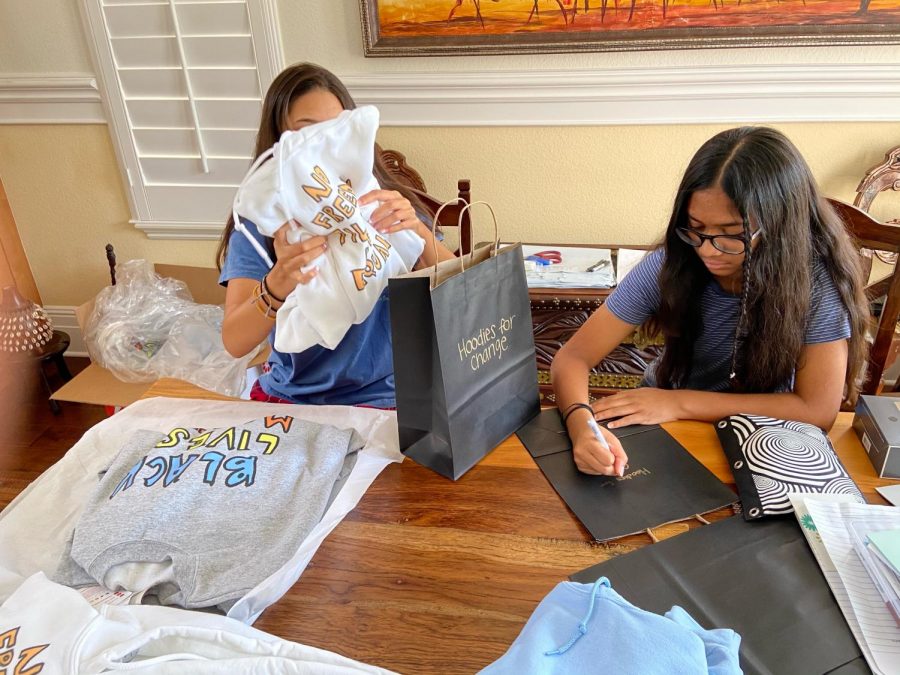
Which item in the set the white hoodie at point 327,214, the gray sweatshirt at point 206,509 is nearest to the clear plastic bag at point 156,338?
the white hoodie at point 327,214

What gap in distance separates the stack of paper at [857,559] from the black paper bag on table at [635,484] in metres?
0.11

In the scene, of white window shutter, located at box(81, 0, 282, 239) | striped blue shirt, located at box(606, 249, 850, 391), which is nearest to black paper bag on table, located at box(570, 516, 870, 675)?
striped blue shirt, located at box(606, 249, 850, 391)

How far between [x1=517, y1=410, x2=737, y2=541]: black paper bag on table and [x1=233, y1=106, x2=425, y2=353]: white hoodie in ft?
1.19

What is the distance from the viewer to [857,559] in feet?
2.49

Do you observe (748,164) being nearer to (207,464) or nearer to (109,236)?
(207,464)

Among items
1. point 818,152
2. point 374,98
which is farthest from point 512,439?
point 818,152

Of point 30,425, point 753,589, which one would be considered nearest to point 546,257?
point 753,589

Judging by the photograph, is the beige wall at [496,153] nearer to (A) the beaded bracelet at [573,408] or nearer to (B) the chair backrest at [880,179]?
(B) the chair backrest at [880,179]

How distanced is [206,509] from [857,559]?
792 millimetres

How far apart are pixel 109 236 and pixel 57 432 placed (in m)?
0.80

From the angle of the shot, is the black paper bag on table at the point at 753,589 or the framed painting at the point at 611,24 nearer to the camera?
the black paper bag on table at the point at 753,589

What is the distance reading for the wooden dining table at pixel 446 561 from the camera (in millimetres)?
704

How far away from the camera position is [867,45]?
195cm

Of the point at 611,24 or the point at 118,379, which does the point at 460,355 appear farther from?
the point at 118,379
